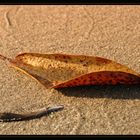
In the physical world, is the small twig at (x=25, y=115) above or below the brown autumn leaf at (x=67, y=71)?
below

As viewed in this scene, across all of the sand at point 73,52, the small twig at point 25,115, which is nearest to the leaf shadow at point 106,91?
the sand at point 73,52

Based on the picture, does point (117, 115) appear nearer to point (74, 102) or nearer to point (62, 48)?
point (74, 102)

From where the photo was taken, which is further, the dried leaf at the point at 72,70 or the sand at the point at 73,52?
the dried leaf at the point at 72,70

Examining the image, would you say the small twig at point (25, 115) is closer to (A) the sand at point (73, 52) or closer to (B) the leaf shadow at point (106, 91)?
(A) the sand at point (73, 52)

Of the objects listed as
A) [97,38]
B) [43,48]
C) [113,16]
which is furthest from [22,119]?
[113,16]

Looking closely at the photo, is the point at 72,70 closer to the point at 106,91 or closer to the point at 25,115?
the point at 106,91

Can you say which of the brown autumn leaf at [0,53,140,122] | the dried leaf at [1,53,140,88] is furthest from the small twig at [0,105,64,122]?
the dried leaf at [1,53,140,88]
